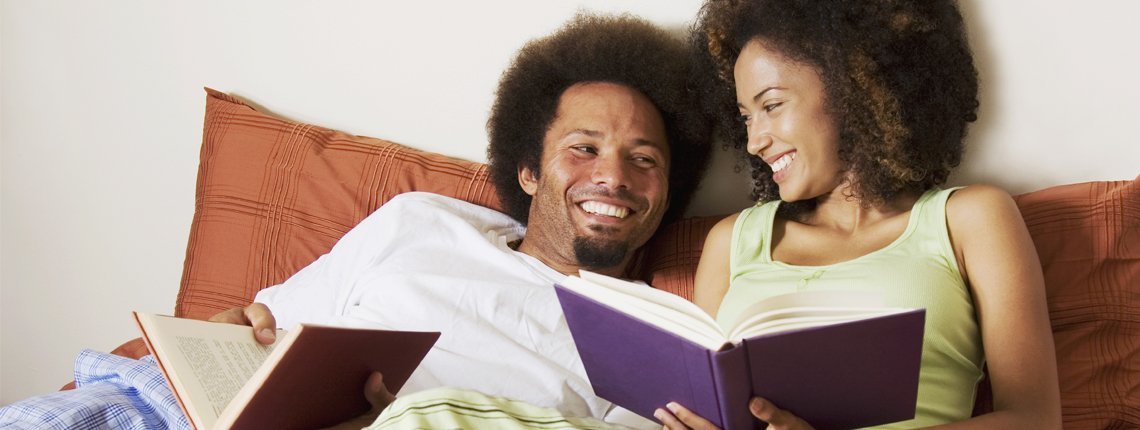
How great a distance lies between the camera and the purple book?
1228 mm

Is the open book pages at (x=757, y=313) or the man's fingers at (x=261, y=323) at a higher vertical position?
the open book pages at (x=757, y=313)

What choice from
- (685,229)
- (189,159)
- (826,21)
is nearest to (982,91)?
(826,21)

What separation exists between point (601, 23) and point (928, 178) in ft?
2.72

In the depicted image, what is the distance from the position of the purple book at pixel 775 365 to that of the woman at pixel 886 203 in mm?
307

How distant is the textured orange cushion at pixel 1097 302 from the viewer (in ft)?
5.78

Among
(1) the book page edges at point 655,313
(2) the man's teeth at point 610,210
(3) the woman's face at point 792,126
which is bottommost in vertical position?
(1) the book page edges at point 655,313

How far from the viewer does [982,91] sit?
6.39 ft

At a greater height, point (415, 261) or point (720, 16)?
point (720, 16)

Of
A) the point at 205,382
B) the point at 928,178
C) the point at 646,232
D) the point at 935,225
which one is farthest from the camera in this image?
the point at 646,232

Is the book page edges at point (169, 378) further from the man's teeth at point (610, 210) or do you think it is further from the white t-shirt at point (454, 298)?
the man's teeth at point (610, 210)

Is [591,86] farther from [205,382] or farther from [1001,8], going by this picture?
[205,382]

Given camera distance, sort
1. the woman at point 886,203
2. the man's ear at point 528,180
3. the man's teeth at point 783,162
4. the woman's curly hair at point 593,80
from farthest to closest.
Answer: the man's ear at point 528,180 → the woman's curly hair at point 593,80 → the man's teeth at point 783,162 → the woman at point 886,203

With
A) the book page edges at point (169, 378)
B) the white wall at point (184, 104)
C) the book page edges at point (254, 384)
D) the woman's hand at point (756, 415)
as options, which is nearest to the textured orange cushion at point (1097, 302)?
the white wall at point (184, 104)

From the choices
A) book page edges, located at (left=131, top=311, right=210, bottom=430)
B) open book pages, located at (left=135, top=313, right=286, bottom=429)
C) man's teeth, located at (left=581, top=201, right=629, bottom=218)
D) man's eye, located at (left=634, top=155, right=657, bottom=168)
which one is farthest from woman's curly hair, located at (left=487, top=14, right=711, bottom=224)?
book page edges, located at (left=131, top=311, right=210, bottom=430)
